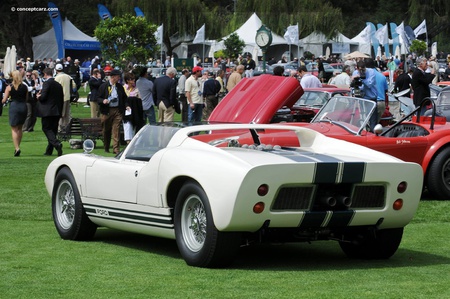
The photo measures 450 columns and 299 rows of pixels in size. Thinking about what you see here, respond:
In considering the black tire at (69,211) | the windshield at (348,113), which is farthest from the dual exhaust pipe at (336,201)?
the windshield at (348,113)

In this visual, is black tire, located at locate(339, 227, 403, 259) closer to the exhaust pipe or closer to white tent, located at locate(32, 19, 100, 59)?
the exhaust pipe

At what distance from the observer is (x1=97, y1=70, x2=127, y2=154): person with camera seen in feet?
68.6

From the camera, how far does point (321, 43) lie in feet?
237

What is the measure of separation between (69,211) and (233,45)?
53927mm

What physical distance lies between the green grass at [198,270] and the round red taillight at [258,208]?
484 mm

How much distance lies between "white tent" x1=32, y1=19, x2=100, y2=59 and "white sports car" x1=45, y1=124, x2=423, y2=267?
57.3 meters

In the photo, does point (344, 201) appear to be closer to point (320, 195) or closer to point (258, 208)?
point (320, 195)

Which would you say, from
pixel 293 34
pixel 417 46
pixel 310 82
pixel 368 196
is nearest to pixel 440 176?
pixel 368 196

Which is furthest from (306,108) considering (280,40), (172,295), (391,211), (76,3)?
(76,3)

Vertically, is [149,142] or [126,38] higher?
[149,142]

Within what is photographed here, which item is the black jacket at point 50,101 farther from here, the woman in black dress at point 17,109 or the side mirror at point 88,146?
the side mirror at point 88,146

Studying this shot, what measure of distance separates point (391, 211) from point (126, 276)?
7.19 feet

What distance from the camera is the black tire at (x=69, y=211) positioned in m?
9.42

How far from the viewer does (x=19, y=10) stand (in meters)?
72.8
